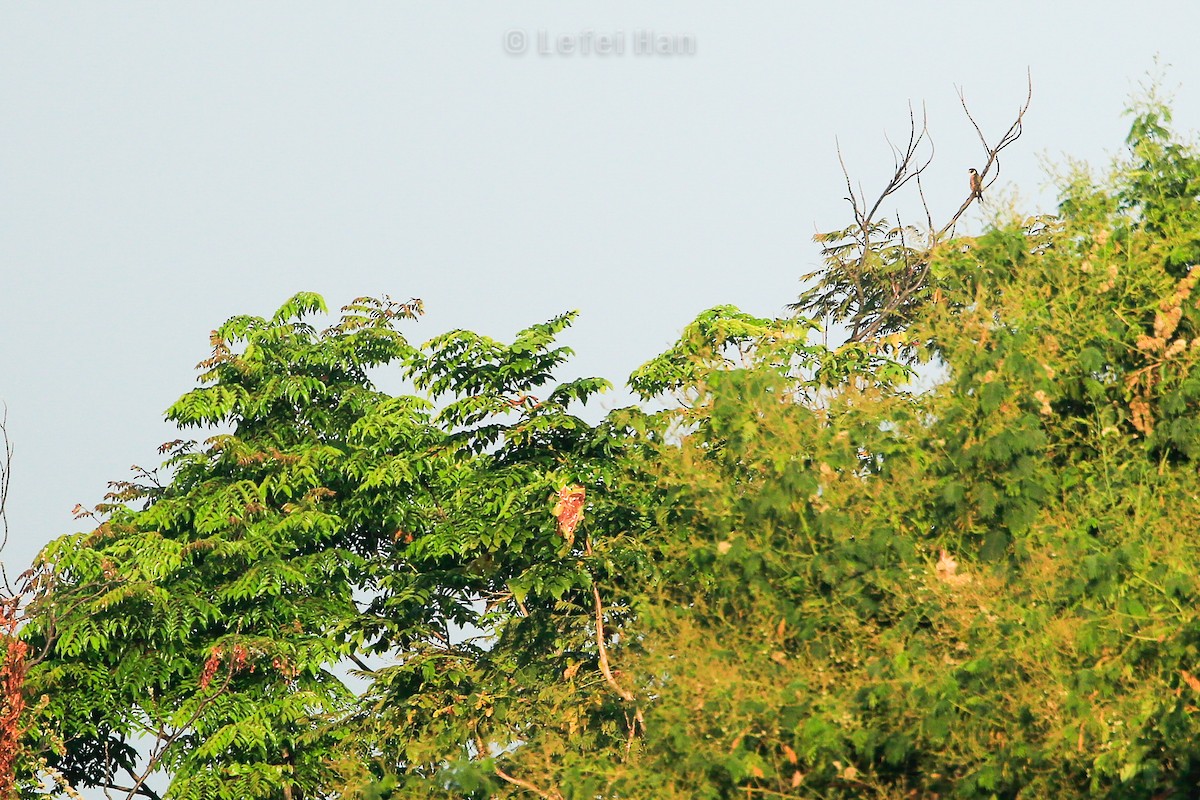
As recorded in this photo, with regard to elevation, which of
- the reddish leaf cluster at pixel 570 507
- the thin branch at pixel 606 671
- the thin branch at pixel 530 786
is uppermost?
the reddish leaf cluster at pixel 570 507

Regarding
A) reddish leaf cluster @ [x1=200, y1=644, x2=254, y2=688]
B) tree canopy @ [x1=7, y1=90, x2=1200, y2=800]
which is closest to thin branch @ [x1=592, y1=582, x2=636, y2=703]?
tree canopy @ [x1=7, y1=90, x2=1200, y2=800]

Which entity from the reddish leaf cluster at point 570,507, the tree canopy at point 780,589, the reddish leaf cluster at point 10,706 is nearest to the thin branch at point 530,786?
the tree canopy at point 780,589

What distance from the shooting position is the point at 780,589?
9.05m

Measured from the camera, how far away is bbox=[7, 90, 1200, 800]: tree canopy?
302 inches

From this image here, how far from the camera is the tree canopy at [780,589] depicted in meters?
7.67

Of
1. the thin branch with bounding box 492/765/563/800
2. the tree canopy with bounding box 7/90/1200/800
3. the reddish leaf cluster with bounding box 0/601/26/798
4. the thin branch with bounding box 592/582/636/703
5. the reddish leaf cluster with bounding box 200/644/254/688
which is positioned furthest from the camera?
the reddish leaf cluster with bounding box 200/644/254/688

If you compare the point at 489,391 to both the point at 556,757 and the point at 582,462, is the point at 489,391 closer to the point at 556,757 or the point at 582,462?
the point at 582,462

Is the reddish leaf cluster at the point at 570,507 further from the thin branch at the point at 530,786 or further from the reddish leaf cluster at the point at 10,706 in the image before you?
the reddish leaf cluster at the point at 10,706

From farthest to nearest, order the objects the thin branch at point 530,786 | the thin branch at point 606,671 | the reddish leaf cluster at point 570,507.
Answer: the reddish leaf cluster at point 570,507, the thin branch at point 606,671, the thin branch at point 530,786

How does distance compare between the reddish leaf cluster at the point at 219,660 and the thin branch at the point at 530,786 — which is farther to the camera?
the reddish leaf cluster at the point at 219,660

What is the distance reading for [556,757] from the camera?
11.1m

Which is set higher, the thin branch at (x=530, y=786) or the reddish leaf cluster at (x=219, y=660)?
the reddish leaf cluster at (x=219, y=660)

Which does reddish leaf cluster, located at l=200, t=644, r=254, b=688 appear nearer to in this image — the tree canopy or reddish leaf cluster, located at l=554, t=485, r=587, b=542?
the tree canopy

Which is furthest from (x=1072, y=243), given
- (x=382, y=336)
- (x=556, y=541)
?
(x=382, y=336)
